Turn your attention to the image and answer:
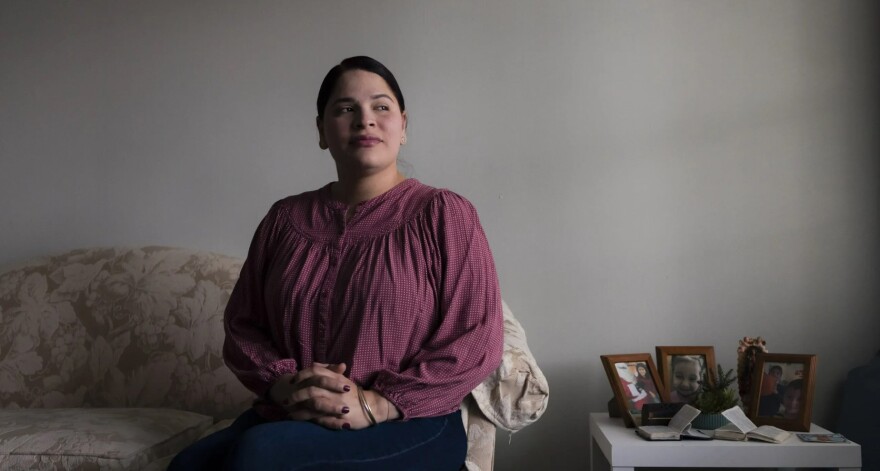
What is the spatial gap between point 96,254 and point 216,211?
1.27ft

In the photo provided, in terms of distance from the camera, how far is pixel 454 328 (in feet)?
5.06

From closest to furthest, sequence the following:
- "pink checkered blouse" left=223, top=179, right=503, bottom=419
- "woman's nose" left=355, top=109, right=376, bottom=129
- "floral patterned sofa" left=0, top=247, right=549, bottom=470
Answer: "pink checkered blouse" left=223, top=179, right=503, bottom=419 < "woman's nose" left=355, top=109, right=376, bottom=129 < "floral patterned sofa" left=0, top=247, right=549, bottom=470

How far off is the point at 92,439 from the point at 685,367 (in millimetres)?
1477

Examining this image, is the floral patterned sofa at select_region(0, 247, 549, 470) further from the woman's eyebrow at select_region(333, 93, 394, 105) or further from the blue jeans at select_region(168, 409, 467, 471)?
the woman's eyebrow at select_region(333, 93, 394, 105)

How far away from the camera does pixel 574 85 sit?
232 cm

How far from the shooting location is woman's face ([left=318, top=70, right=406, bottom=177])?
1645 mm

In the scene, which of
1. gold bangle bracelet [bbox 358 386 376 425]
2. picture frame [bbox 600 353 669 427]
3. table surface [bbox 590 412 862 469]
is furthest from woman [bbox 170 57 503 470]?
picture frame [bbox 600 353 669 427]

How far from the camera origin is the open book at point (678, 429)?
1.79 m

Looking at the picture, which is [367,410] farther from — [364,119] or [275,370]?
[364,119]

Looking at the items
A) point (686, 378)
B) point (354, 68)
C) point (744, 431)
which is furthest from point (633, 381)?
point (354, 68)

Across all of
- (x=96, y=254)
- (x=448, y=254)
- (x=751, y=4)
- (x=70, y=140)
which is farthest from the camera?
(x=70, y=140)

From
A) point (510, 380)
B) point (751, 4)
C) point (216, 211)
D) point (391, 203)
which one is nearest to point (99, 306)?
point (216, 211)

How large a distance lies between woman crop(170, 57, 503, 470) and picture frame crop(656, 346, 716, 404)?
69 centimetres

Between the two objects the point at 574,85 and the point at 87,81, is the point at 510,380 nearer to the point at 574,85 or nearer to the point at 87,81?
the point at 574,85
